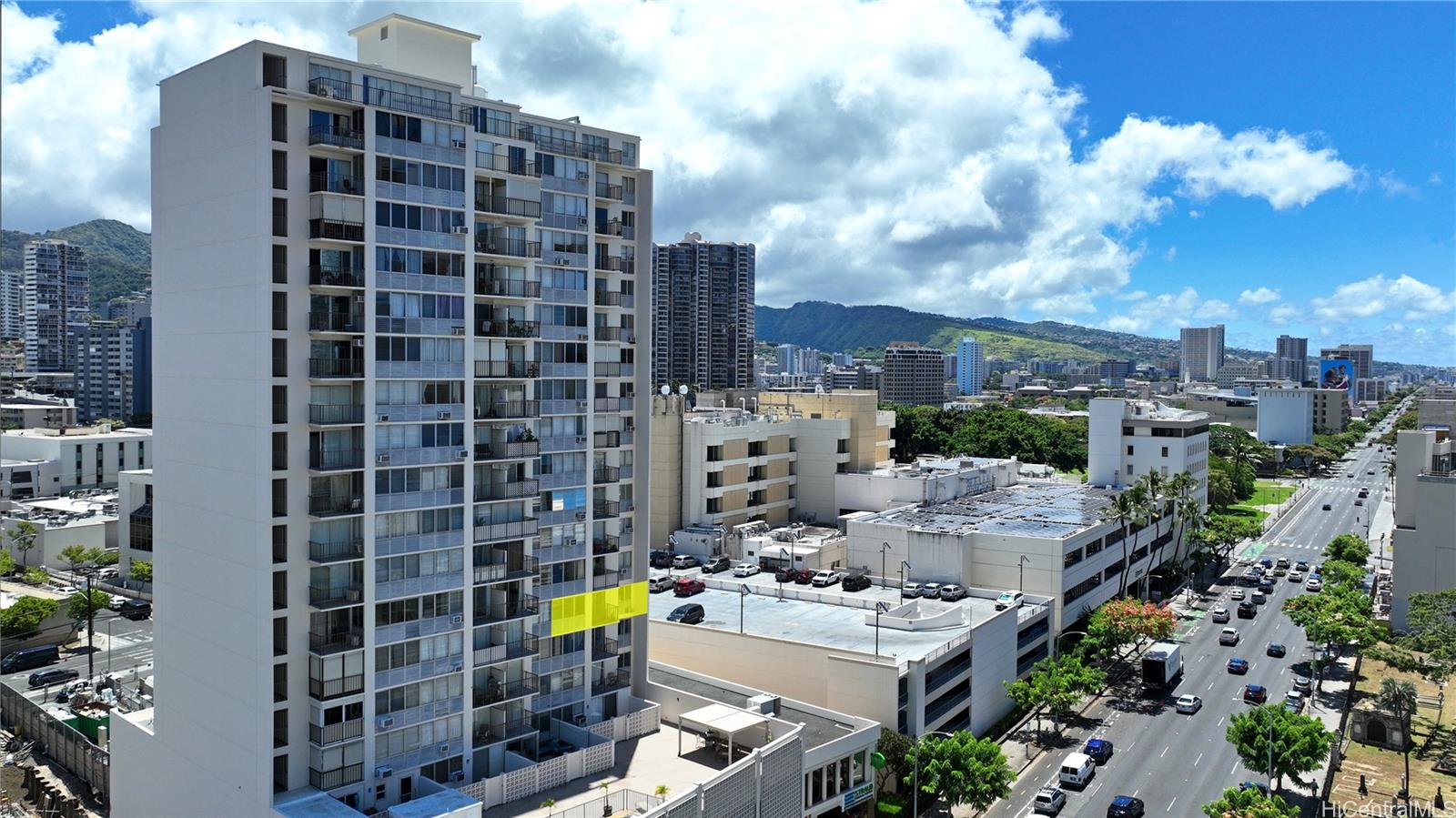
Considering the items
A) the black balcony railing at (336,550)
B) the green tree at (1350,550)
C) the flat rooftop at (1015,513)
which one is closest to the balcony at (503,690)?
the black balcony railing at (336,550)

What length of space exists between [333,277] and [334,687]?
1624cm

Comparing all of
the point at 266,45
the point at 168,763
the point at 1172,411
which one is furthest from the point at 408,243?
the point at 1172,411

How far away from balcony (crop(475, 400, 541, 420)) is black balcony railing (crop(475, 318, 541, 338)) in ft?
10.1

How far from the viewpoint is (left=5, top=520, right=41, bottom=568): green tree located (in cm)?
10688

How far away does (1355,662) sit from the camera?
283ft

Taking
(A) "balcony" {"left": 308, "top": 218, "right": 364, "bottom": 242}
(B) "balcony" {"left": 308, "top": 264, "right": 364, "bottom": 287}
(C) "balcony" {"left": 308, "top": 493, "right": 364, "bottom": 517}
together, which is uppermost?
(A) "balcony" {"left": 308, "top": 218, "right": 364, "bottom": 242}

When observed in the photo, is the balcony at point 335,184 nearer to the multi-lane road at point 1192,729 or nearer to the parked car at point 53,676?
the multi-lane road at point 1192,729

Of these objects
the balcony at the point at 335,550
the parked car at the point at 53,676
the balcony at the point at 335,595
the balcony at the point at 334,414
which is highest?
the balcony at the point at 334,414

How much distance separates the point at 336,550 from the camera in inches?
1642

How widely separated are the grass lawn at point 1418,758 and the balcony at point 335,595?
5659 cm

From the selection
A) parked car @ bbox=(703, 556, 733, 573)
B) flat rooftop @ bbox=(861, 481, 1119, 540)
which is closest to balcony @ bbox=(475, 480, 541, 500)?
flat rooftop @ bbox=(861, 481, 1119, 540)

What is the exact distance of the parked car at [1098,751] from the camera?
6488 centimetres

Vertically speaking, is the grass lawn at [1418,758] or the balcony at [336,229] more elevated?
the balcony at [336,229]

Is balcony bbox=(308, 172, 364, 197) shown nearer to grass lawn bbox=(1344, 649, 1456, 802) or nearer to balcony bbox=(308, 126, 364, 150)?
balcony bbox=(308, 126, 364, 150)
